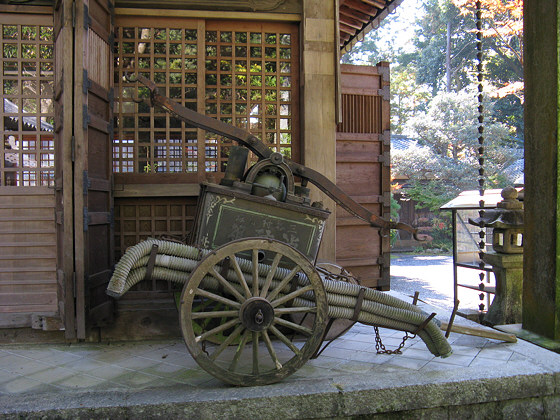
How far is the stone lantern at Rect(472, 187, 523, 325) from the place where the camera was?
5.85 m

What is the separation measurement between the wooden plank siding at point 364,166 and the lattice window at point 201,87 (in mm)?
1408

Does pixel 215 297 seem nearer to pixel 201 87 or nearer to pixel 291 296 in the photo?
pixel 291 296

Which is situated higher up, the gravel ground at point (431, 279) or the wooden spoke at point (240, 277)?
the wooden spoke at point (240, 277)

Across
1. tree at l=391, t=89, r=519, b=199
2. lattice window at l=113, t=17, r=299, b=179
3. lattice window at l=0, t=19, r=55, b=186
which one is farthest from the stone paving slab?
A: tree at l=391, t=89, r=519, b=199

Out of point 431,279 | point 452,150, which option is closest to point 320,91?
point 431,279

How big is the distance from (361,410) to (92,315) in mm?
2778

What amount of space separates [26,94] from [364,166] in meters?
4.42

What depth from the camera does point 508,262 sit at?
584cm

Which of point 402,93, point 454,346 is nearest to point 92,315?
point 454,346

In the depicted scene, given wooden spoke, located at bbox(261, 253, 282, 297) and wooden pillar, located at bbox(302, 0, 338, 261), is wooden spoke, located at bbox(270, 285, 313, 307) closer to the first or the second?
wooden spoke, located at bbox(261, 253, 282, 297)

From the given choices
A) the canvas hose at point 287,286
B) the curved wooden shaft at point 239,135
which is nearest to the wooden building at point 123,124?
the curved wooden shaft at point 239,135

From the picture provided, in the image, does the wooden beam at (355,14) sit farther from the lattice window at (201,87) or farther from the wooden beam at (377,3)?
the lattice window at (201,87)

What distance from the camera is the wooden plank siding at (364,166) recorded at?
6.71 metres

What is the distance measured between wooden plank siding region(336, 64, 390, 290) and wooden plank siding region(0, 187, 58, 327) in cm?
372
